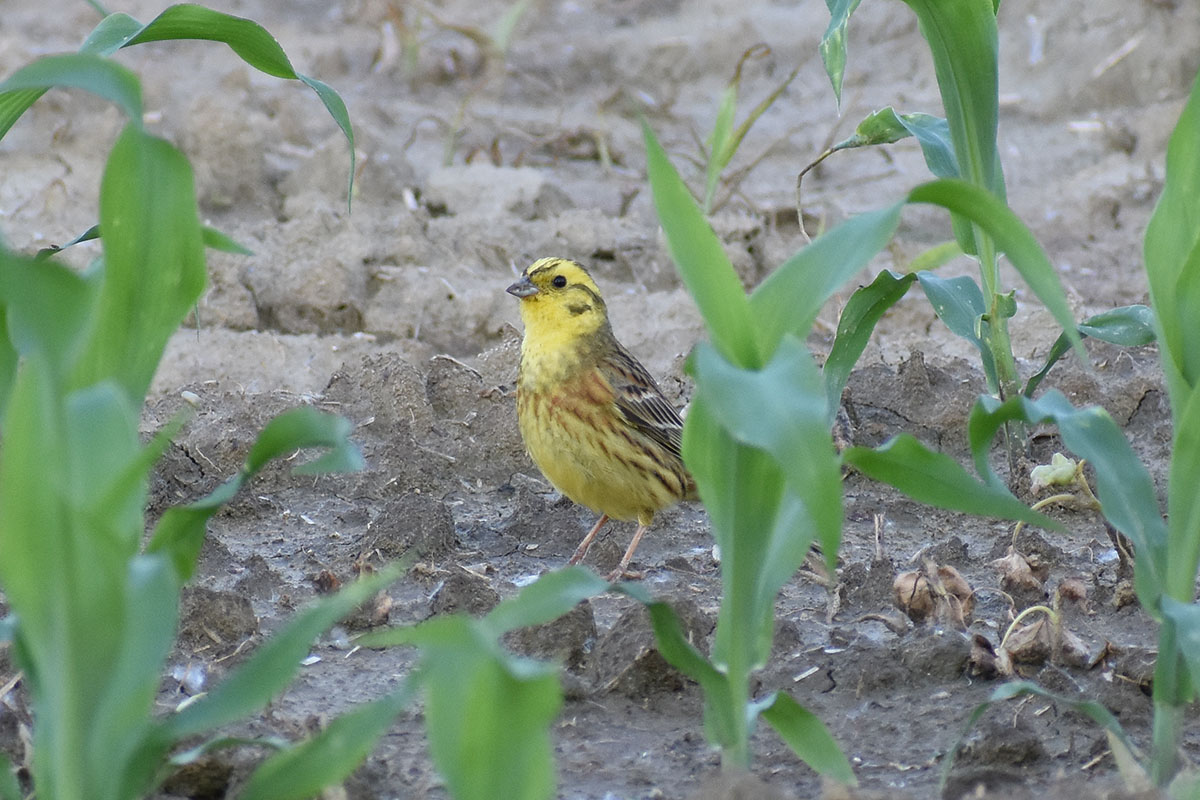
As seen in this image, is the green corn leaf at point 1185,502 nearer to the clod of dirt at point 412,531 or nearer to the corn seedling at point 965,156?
the corn seedling at point 965,156

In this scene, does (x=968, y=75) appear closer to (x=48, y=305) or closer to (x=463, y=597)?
(x=463, y=597)

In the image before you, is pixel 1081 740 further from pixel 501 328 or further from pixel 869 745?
pixel 501 328

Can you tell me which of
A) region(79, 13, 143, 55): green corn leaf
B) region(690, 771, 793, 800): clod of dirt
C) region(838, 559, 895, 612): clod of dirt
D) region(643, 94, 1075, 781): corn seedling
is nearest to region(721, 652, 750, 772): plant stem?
region(643, 94, 1075, 781): corn seedling

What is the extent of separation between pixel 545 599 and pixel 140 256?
2.80 ft

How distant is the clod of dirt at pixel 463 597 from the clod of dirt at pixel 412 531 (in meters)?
0.40

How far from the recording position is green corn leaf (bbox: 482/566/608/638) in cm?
203

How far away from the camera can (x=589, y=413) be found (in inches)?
179

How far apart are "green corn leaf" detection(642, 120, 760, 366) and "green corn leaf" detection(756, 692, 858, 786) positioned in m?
0.62

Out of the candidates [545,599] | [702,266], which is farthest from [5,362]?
[702,266]

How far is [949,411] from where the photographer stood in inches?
190

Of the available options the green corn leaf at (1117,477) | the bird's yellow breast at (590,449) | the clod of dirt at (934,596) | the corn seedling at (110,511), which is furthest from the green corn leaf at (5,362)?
the bird's yellow breast at (590,449)

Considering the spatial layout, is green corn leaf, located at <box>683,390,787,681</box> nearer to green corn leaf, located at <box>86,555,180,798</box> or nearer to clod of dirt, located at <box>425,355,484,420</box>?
green corn leaf, located at <box>86,555,180,798</box>

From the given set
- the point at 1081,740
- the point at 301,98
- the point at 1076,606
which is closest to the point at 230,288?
the point at 301,98

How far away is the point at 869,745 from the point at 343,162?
16.5 ft
